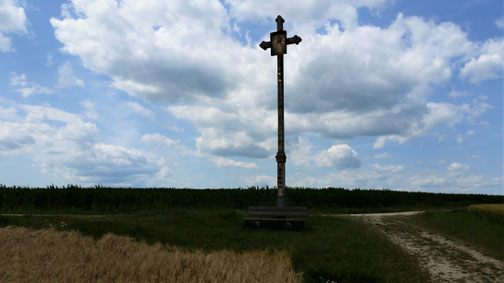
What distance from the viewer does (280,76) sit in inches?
589

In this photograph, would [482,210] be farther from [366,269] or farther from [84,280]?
[84,280]

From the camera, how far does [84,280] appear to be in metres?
5.44

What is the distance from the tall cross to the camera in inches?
563

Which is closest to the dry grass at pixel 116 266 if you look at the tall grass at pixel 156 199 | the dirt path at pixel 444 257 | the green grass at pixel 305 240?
the green grass at pixel 305 240

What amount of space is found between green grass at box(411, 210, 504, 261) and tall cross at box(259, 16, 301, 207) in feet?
17.5

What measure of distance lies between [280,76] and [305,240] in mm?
6425

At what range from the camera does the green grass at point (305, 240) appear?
812 centimetres

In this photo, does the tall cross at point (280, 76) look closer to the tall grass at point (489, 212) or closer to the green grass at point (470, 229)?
the green grass at point (470, 229)

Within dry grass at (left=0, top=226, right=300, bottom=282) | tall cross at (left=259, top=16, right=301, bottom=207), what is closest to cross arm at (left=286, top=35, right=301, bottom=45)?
tall cross at (left=259, top=16, right=301, bottom=207)

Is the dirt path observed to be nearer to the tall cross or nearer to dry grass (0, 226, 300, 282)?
the tall cross

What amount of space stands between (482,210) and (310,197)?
34.5 feet

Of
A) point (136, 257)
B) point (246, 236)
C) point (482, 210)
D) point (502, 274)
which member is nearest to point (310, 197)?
point (482, 210)

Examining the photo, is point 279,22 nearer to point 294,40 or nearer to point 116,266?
point 294,40

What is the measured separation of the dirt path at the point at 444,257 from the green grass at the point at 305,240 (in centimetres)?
40
